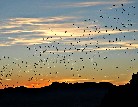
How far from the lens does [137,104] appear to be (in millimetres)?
133500

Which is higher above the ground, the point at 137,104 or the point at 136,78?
the point at 136,78

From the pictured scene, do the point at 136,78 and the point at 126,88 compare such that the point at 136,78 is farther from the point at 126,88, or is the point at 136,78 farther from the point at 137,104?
the point at 137,104

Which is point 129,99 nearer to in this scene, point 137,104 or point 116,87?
point 137,104

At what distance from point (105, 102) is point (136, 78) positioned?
14386mm

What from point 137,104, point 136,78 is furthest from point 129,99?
point 136,78

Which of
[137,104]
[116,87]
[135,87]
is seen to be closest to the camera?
[137,104]

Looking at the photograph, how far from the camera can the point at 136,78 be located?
151m

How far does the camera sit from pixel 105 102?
487 ft

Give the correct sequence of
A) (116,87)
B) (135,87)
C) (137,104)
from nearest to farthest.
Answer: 1. (137,104)
2. (135,87)
3. (116,87)

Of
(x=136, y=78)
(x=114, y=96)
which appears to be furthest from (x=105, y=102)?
Answer: (x=136, y=78)

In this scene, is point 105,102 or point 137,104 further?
point 105,102

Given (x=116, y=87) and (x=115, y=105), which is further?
(x=116, y=87)

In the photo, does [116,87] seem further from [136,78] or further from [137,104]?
[137,104]

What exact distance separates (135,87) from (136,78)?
764cm
